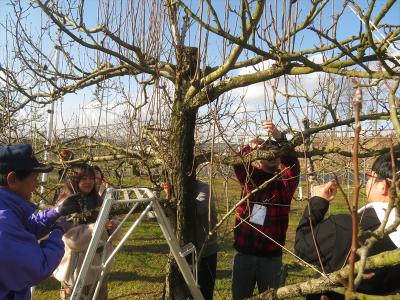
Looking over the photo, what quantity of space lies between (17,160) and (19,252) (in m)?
0.51

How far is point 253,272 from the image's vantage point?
3006 millimetres

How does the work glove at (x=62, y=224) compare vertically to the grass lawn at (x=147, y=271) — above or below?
above

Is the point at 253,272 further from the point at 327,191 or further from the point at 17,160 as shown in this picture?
the point at 17,160

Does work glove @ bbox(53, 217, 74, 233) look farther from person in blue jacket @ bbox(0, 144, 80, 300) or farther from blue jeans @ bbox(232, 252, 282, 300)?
blue jeans @ bbox(232, 252, 282, 300)

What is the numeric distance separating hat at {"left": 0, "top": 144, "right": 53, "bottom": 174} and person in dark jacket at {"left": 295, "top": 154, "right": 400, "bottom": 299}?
4.88ft

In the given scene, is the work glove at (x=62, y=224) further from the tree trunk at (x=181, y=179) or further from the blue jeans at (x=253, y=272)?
the blue jeans at (x=253, y=272)

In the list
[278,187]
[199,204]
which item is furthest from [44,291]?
[278,187]

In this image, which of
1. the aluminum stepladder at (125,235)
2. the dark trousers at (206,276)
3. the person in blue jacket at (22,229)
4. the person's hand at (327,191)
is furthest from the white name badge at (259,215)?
the person in blue jacket at (22,229)

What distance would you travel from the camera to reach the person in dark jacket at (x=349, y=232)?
1.72 metres

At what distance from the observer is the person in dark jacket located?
1.72 m

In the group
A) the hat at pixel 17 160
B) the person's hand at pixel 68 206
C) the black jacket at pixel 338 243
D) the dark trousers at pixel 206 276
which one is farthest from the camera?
the dark trousers at pixel 206 276

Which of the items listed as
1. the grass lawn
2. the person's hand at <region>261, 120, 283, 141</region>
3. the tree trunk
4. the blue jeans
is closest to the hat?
the tree trunk

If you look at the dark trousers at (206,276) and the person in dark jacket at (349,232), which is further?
the dark trousers at (206,276)

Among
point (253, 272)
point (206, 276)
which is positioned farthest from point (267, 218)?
point (206, 276)
